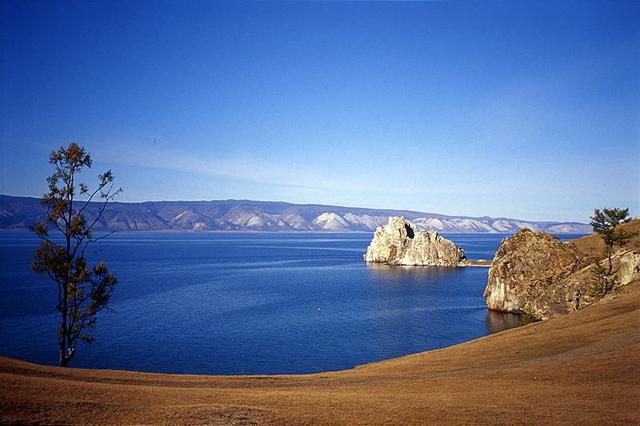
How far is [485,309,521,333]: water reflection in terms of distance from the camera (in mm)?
76438

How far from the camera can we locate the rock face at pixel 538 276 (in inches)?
A: 3046

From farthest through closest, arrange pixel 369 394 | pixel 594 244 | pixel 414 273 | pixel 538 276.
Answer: pixel 414 273 → pixel 594 244 → pixel 538 276 → pixel 369 394

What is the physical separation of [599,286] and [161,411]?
72.6m

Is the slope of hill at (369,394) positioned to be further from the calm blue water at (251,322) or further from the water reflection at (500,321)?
the water reflection at (500,321)

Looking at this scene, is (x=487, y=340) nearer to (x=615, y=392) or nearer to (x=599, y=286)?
(x=615, y=392)

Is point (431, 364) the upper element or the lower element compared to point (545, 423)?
lower

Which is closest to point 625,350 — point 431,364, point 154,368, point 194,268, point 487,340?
point 431,364

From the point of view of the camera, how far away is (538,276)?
8731 cm

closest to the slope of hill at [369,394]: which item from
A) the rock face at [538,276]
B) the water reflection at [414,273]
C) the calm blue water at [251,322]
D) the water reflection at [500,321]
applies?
the calm blue water at [251,322]

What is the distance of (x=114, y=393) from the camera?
19.8 meters

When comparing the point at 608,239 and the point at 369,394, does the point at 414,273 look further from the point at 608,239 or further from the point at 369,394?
the point at 369,394

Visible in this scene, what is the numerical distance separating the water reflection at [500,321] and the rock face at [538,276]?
2.13 meters

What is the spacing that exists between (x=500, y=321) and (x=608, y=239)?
2345 cm

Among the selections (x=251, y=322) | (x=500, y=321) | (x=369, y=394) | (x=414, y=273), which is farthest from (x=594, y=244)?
(x=369, y=394)
